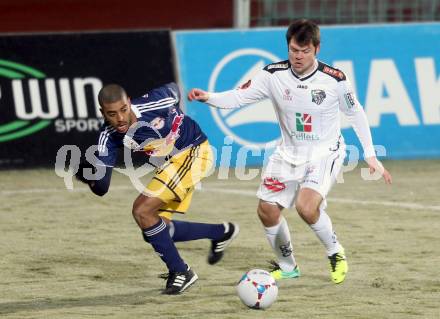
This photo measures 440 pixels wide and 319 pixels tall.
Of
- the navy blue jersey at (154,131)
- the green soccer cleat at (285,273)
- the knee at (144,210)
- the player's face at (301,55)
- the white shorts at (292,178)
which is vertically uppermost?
the player's face at (301,55)

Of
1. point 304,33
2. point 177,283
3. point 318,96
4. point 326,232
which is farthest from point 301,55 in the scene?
point 177,283

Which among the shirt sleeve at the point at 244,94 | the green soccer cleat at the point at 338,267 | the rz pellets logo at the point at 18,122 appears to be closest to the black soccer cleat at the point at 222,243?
the green soccer cleat at the point at 338,267

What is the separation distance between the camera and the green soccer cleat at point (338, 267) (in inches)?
323

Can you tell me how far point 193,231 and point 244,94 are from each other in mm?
1084

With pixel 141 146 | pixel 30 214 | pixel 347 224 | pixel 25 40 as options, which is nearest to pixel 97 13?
pixel 25 40

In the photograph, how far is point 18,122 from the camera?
45.3ft

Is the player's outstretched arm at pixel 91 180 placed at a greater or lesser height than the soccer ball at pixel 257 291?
greater

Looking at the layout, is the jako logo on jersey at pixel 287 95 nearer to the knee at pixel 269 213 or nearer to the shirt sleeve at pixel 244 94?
the shirt sleeve at pixel 244 94

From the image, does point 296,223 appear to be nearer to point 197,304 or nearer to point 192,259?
point 192,259

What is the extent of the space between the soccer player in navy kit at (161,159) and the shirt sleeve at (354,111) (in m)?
1.11

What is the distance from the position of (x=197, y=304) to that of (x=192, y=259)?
1.70 metres

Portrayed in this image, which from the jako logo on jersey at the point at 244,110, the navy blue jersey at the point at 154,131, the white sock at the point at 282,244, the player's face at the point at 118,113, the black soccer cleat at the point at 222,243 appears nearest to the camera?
the player's face at the point at 118,113

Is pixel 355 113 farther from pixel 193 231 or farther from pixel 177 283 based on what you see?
pixel 177 283

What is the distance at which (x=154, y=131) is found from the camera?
8.13m
